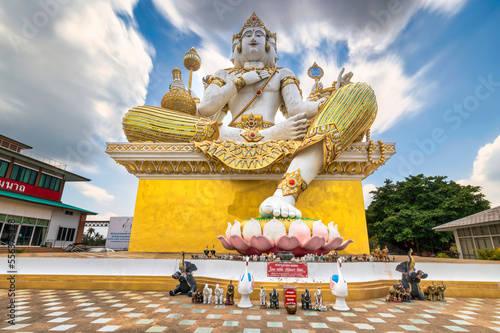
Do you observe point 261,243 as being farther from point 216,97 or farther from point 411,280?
point 216,97

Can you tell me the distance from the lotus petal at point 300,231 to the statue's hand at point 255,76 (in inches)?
185

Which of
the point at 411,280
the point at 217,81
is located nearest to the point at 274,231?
the point at 411,280

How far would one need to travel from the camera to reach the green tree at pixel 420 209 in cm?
1828

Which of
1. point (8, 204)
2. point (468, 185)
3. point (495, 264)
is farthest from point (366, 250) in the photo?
point (468, 185)

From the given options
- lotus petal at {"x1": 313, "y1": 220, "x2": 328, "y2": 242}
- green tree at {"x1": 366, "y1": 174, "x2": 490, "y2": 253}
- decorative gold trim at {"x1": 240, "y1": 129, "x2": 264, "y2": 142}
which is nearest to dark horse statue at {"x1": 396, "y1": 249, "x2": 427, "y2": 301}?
lotus petal at {"x1": 313, "y1": 220, "x2": 328, "y2": 242}

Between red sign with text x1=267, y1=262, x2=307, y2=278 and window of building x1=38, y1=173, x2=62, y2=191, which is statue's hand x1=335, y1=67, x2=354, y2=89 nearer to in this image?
red sign with text x1=267, y1=262, x2=307, y2=278

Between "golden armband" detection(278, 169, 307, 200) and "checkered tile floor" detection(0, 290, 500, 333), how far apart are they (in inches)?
92.6

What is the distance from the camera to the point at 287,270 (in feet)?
12.0

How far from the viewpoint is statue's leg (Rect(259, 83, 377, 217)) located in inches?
219

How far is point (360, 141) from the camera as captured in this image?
22.6 feet

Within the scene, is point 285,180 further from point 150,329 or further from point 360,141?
point 150,329

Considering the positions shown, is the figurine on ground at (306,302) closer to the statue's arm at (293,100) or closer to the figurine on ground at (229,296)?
the figurine on ground at (229,296)

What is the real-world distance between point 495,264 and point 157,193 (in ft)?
23.4

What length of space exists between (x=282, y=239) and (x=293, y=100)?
4.53 meters
